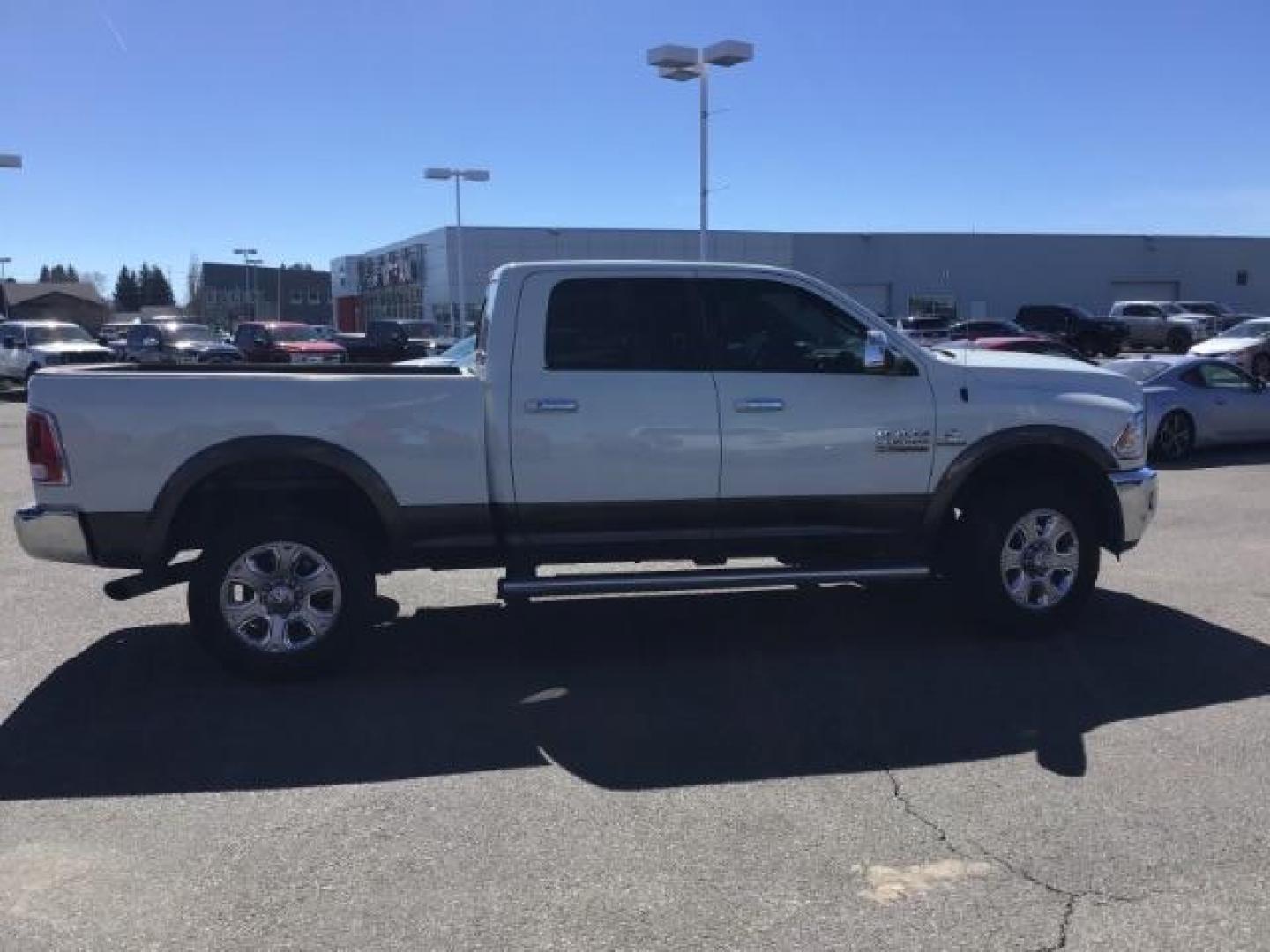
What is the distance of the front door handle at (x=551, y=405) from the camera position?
555cm

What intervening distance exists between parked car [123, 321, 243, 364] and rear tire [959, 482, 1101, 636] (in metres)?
25.4

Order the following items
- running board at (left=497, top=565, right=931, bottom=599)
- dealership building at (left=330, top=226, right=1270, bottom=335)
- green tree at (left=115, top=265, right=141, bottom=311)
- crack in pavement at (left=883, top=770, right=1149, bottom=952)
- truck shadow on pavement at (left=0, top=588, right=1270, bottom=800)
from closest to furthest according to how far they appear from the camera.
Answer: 1. crack in pavement at (left=883, top=770, right=1149, bottom=952)
2. truck shadow on pavement at (left=0, top=588, right=1270, bottom=800)
3. running board at (left=497, top=565, right=931, bottom=599)
4. dealership building at (left=330, top=226, right=1270, bottom=335)
5. green tree at (left=115, top=265, right=141, bottom=311)

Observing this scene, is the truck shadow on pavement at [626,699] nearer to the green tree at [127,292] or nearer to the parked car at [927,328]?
the parked car at [927,328]

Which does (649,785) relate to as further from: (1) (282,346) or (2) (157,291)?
(2) (157,291)

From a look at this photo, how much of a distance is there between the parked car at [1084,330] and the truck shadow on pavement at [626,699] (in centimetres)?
3468

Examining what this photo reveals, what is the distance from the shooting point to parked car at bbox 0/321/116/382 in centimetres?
2706

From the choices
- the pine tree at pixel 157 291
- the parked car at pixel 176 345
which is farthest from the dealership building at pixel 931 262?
the pine tree at pixel 157 291

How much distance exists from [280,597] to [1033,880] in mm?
3620

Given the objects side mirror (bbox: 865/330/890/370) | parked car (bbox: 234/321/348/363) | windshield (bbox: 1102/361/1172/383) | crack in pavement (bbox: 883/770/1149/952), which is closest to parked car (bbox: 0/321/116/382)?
parked car (bbox: 234/321/348/363)

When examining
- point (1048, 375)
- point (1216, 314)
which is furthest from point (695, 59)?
point (1216, 314)

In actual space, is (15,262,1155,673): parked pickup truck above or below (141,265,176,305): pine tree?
below

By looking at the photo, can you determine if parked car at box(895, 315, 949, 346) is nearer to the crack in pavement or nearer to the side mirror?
the side mirror

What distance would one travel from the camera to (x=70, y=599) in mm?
7184

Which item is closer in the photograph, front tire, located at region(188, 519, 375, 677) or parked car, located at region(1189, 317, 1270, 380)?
front tire, located at region(188, 519, 375, 677)
